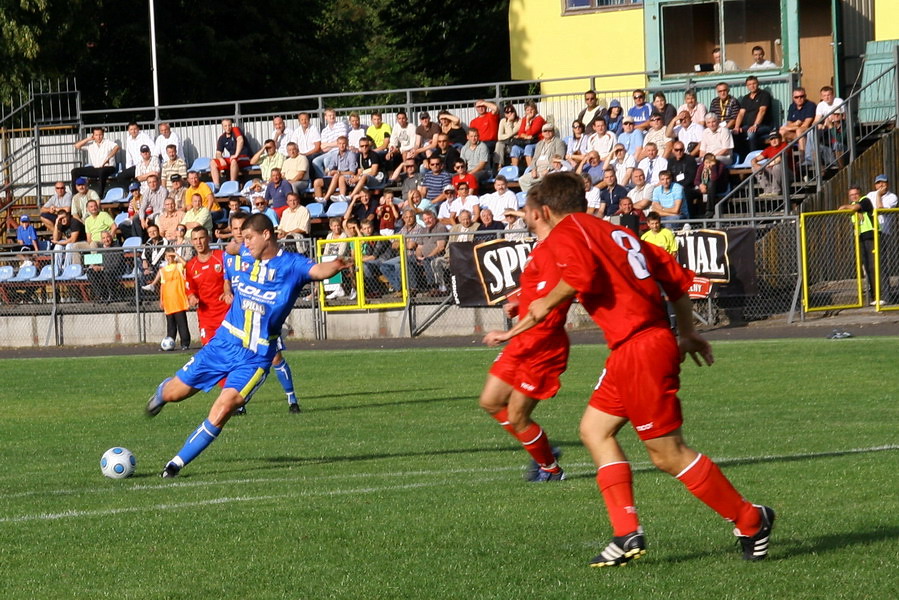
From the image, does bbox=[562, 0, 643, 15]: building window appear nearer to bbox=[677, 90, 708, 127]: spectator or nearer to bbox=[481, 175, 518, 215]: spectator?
bbox=[677, 90, 708, 127]: spectator

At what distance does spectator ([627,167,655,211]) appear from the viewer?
72.2 feet

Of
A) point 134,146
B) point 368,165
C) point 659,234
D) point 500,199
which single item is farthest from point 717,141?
point 134,146

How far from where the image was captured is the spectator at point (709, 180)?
2223 cm

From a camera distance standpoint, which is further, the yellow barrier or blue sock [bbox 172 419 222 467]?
the yellow barrier

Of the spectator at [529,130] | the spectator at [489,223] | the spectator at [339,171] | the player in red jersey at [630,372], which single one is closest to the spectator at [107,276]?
the spectator at [339,171]

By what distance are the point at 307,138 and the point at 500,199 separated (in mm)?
5873

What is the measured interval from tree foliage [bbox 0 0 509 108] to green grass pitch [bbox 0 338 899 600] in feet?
85.1

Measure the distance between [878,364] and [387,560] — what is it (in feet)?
33.9

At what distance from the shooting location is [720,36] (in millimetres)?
27734

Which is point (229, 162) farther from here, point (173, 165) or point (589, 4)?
point (589, 4)

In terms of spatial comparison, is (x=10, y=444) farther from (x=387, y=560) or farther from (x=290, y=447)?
(x=387, y=560)

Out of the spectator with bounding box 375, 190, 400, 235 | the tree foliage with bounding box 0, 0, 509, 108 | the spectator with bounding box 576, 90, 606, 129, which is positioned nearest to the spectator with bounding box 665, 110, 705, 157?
the spectator with bounding box 576, 90, 606, 129

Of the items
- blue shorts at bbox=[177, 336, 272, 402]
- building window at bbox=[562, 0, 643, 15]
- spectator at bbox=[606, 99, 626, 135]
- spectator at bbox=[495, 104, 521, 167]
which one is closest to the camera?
blue shorts at bbox=[177, 336, 272, 402]

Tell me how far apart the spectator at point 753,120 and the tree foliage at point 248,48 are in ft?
59.4
